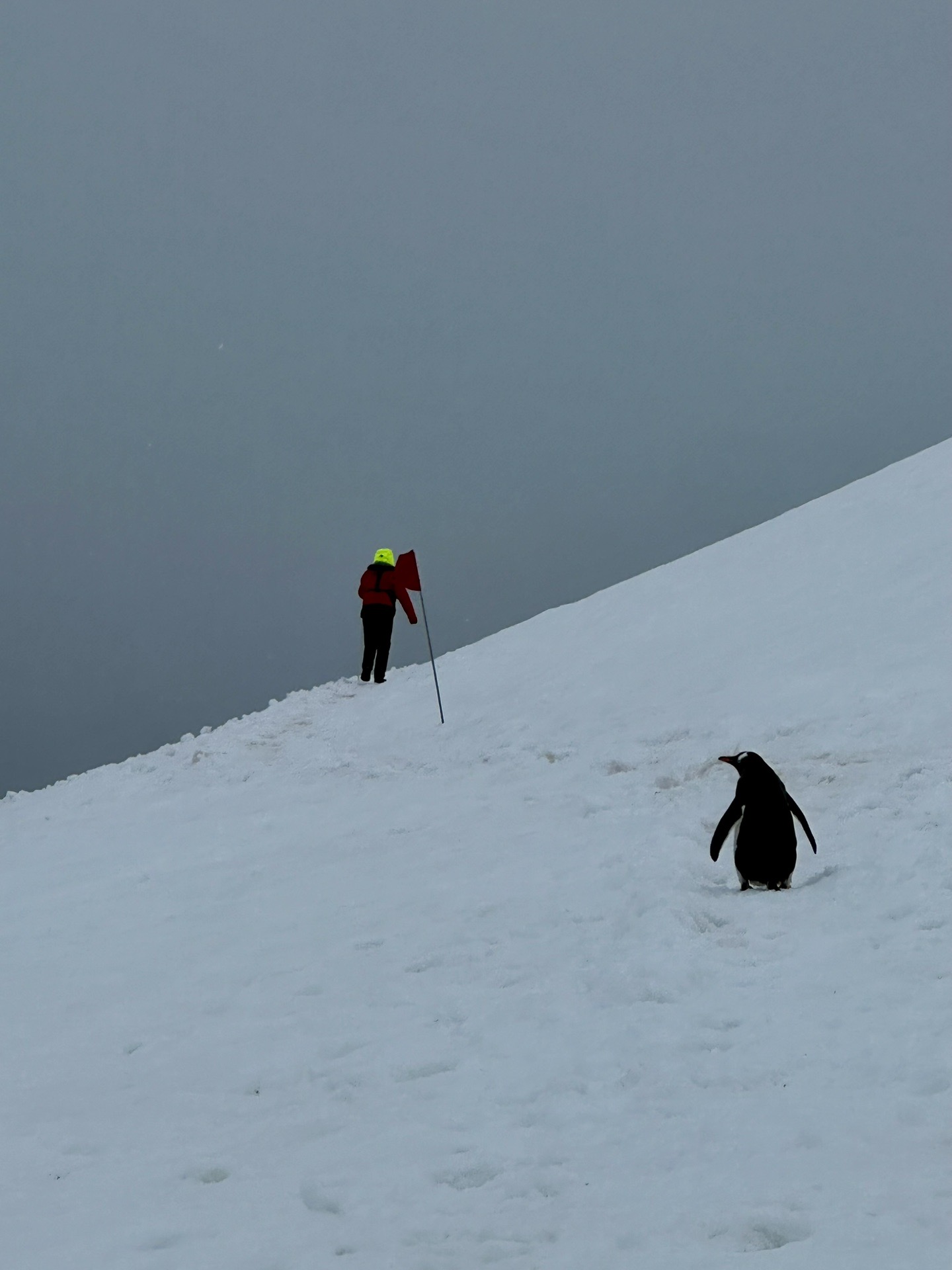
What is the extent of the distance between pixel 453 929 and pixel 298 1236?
309 centimetres

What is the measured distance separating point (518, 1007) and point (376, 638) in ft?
42.5

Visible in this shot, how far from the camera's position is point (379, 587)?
58.3ft

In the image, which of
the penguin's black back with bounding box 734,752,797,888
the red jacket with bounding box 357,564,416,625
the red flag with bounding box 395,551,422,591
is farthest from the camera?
the red jacket with bounding box 357,564,416,625

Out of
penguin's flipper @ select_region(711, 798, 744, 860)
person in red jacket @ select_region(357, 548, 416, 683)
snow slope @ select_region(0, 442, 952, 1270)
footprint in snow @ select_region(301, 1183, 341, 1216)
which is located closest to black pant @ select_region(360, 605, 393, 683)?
person in red jacket @ select_region(357, 548, 416, 683)

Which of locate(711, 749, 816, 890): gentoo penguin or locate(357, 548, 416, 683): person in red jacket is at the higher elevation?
locate(357, 548, 416, 683): person in red jacket

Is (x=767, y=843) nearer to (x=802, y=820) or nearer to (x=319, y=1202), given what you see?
(x=802, y=820)

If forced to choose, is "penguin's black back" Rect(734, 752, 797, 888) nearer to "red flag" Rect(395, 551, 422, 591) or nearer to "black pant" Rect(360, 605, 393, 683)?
"red flag" Rect(395, 551, 422, 591)

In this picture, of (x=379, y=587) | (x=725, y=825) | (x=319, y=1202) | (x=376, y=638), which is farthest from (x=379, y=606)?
(x=319, y=1202)

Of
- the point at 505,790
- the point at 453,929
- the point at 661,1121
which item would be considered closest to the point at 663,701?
the point at 505,790

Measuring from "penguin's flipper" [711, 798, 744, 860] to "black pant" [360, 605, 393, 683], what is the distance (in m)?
11.1

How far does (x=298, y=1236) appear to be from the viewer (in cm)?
370

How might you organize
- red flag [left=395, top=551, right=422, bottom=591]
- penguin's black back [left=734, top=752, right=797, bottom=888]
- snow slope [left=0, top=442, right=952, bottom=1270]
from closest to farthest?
snow slope [left=0, top=442, right=952, bottom=1270], penguin's black back [left=734, top=752, right=797, bottom=888], red flag [left=395, top=551, right=422, bottom=591]

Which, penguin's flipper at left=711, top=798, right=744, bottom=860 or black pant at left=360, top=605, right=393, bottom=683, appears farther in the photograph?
black pant at left=360, top=605, right=393, bottom=683

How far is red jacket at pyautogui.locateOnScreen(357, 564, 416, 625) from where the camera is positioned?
1767 centimetres
